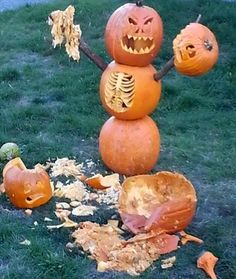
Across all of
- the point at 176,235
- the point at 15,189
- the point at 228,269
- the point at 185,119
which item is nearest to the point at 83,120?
the point at 185,119

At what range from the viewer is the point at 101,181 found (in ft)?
→ 15.7

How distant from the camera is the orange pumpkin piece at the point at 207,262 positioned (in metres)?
3.83

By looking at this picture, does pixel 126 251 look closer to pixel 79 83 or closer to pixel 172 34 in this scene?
pixel 79 83

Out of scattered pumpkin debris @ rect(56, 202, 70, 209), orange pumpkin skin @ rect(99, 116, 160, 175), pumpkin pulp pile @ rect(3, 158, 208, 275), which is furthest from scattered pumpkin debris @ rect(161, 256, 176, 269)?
orange pumpkin skin @ rect(99, 116, 160, 175)

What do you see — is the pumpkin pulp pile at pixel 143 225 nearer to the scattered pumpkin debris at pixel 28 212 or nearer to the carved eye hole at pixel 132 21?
the scattered pumpkin debris at pixel 28 212

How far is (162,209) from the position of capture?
4.07 metres

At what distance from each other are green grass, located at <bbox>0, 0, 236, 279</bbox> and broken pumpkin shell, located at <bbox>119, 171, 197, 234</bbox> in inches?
6.8

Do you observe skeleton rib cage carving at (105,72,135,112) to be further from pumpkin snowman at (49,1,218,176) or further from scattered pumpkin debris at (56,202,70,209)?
scattered pumpkin debris at (56,202,70,209)

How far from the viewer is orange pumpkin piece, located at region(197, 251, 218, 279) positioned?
12.6ft

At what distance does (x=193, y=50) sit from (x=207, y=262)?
50.3 inches

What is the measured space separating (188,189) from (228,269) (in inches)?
24.8

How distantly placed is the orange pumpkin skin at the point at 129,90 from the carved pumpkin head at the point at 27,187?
684mm

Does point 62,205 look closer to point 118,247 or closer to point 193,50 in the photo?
point 118,247

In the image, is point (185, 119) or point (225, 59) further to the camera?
point (225, 59)
